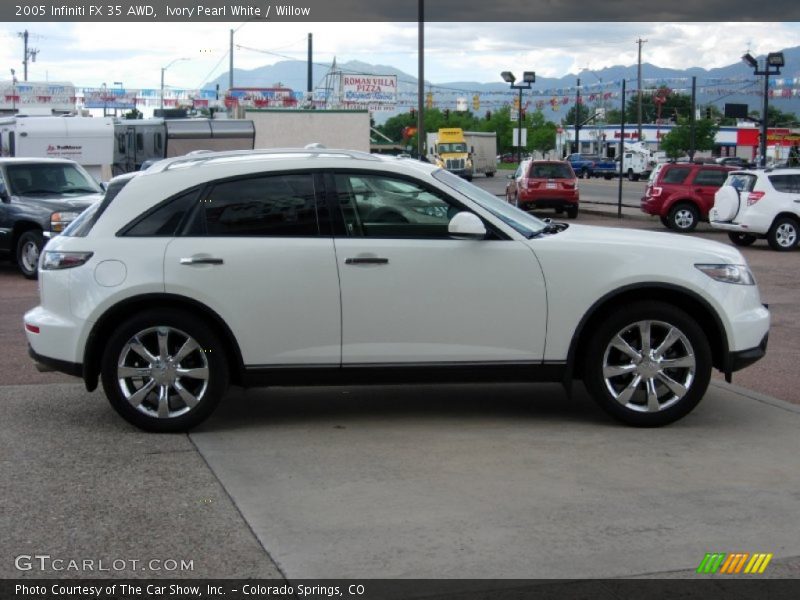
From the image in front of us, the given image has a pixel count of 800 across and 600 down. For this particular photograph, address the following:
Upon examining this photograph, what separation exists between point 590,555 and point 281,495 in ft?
5.47

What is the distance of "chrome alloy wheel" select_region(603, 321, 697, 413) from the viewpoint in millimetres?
7047

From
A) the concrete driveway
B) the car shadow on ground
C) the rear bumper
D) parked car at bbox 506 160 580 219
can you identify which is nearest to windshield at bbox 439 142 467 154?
parked car at bbox 506 160 580 219

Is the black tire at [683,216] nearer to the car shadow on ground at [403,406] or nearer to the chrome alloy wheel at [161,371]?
the car shadow on ground at [403,406]

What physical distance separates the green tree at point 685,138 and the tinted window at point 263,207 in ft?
247

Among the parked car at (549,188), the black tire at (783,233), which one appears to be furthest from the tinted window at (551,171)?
the black tire at (783,233)

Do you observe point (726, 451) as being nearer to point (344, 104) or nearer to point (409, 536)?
point (409, 536)

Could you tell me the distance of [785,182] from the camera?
74.9 ft

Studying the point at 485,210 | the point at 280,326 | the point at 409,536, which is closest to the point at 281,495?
the point at 409,536

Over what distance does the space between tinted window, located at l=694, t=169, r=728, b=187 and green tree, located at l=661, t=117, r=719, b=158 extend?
5320 centimetres

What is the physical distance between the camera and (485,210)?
716 cm

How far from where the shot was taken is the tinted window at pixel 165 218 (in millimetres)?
7062

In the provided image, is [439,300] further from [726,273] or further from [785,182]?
[785,182]

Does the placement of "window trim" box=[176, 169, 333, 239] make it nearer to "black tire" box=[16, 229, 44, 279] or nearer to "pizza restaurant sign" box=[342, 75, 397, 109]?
"black tire" box=[16, 229, 44, 279]

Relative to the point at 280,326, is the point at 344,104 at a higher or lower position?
higher
